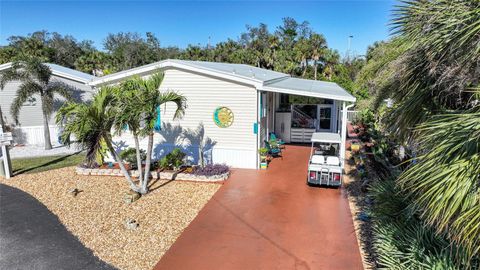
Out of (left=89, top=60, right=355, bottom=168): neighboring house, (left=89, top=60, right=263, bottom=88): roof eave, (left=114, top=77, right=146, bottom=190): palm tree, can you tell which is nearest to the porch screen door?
(left=89, top=60, right=355, bottom=168): neighboring house

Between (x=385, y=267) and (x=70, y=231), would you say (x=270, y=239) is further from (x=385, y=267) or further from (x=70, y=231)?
(x=70, y=231)

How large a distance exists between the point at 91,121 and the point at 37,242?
10.6 feet

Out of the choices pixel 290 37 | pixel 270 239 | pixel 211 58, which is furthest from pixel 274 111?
pixel 290 37

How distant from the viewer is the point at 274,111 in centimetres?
1719

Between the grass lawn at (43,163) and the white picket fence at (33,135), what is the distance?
3.54 metres

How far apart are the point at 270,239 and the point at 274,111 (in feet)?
36.3

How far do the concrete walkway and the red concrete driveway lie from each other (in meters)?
1.87

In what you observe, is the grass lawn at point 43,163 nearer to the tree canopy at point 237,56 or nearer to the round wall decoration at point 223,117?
the round wall decoration at point 223,117

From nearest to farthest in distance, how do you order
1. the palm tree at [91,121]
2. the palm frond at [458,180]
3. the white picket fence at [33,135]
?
the palm frond at [458,180] < the palm tree at [91,121] < the white picket fence at [33,135]

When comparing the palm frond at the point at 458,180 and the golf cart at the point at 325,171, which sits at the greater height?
the palm frond at the point at 458,180

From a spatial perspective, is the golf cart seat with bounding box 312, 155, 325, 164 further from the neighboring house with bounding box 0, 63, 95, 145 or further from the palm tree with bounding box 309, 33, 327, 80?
the palm tree with bounding box 309, 33, 327, 80

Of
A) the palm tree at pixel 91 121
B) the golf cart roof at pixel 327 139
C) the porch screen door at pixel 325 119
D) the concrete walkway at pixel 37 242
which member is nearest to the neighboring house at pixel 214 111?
the golf cart roof at pixel 327 139

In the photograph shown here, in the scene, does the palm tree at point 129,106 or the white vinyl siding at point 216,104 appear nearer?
the palm tree at point 129,106

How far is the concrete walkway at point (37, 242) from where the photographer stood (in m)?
5.98
